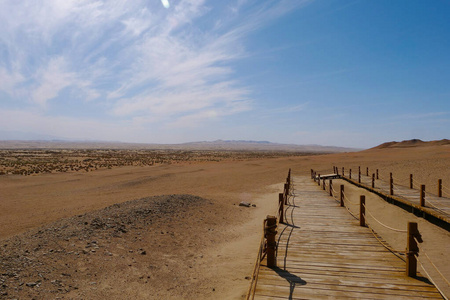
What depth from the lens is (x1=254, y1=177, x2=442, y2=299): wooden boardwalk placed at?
499cm

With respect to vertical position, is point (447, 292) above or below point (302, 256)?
below

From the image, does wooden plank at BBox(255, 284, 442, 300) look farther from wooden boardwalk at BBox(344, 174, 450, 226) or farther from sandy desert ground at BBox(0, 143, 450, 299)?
wooden boardwalk at BBox(344, 174, 450, 226)

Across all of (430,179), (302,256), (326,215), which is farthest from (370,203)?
(302,256)

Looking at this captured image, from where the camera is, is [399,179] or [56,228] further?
[399,179]

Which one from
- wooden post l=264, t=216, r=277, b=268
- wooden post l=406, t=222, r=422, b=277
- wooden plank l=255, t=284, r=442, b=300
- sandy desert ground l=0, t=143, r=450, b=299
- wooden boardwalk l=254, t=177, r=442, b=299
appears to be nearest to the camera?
wooden plank l=255, t=284, r=442, b=300

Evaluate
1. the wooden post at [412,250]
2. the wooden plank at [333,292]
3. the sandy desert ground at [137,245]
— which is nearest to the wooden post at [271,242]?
the wooden plank at [333,292]

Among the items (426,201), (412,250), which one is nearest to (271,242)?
(412,250)

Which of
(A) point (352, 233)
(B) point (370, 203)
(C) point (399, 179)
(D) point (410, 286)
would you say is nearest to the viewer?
(D) point (410, 286)

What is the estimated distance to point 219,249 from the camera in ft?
33.6

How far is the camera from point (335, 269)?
19.4 feet

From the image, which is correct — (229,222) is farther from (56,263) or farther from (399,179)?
(399,179)

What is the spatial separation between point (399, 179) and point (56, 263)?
27458 millimetres

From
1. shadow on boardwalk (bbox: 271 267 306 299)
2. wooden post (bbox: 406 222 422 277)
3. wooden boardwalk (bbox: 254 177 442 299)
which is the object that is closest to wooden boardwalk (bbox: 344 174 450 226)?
wooden boardwalk (bbox: 254 177 442 299)

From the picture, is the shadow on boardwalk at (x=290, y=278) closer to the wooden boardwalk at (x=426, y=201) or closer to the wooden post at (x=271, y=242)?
the wooden post at (x=271, y=242)
